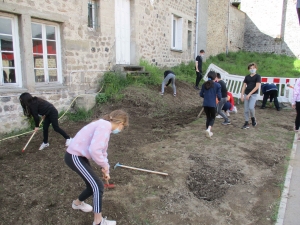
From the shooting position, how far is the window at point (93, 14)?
8688mm

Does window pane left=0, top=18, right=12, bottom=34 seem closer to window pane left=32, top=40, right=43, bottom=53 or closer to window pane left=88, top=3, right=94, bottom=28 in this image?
window pane left=32, top=40, right=43, bottom=53

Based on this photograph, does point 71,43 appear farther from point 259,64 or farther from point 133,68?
point 259,64

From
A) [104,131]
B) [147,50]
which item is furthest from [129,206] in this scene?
[147,50]

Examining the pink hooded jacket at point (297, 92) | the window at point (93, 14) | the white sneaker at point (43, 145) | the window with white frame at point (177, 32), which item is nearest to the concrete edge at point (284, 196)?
the pink hooded jacket at point (297, 92)

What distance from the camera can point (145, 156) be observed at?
16.7 ft

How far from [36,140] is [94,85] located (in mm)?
3261

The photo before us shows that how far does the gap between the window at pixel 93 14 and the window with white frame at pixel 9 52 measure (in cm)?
271

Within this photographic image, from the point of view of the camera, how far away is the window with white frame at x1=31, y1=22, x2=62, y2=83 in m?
7.07

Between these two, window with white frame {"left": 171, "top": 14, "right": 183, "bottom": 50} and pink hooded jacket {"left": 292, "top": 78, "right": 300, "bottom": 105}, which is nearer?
pink hooded jacket {"left": 292, "top": 78, "right": 300, "bottom": 105}

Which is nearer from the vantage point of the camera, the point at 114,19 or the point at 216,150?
the point at 216,150

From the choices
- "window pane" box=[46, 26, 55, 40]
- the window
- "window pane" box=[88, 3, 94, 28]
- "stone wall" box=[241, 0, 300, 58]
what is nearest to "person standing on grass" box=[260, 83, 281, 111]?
the window

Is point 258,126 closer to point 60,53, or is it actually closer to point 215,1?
point 60,53

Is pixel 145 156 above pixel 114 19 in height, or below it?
below

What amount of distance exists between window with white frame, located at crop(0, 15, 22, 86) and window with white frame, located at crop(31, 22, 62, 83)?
0.52 metres
